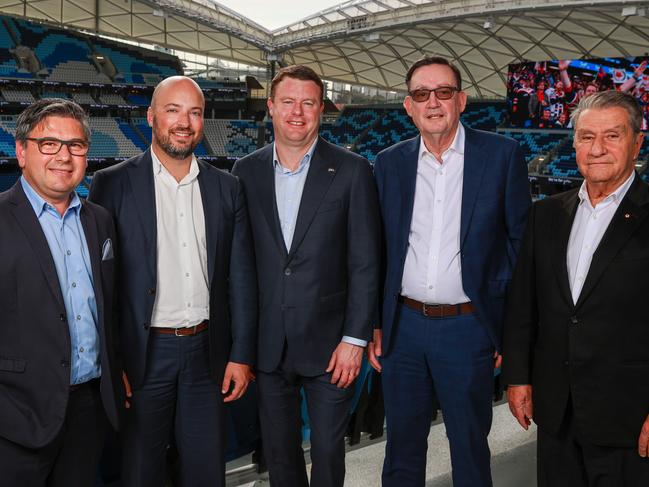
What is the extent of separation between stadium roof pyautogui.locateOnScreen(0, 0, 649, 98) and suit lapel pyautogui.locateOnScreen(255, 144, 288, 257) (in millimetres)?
18826

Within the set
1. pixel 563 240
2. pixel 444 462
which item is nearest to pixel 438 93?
pixel 563 240

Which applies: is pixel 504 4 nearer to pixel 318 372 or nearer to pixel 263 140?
pixel 263 140

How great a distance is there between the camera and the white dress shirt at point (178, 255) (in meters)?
2.52

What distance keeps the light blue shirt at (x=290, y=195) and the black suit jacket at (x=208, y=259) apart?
16cm

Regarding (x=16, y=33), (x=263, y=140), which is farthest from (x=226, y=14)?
(x=16, y=33)

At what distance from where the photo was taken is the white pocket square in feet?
7.27

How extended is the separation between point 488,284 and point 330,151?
95 centimetres

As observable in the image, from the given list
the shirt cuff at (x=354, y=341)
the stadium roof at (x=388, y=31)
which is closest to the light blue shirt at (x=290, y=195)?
the shirt cuff at (x=354, y=341)

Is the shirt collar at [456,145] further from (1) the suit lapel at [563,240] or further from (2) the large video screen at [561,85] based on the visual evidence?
(2) the large video screen at [561,85]

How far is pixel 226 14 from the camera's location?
27078mm

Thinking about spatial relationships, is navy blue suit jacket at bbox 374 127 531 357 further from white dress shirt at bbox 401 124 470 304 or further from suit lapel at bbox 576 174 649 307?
suit lapel at bbox 576 174 649 307

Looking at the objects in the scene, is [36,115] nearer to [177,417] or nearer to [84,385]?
[84,385]

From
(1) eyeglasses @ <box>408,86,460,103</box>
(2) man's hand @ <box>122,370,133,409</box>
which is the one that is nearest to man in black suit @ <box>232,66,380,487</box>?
(1) eyeglasses @ <box>408,86,460,103</box>

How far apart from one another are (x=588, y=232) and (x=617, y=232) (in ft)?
0.43
